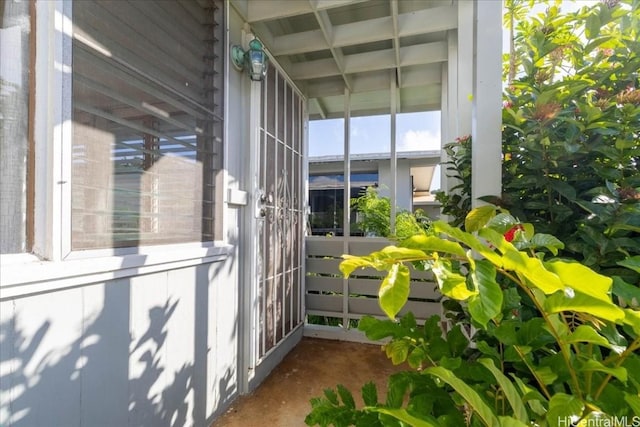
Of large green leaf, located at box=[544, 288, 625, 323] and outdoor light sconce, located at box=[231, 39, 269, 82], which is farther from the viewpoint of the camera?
outdoor light sconce, located at box=[231, 39, 269, 82]

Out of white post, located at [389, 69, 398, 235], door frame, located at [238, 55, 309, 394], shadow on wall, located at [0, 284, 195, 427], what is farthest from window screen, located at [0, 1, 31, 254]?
white post, located at [389, 69, 398, 235]

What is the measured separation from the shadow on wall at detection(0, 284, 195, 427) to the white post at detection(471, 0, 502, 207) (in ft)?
5.08

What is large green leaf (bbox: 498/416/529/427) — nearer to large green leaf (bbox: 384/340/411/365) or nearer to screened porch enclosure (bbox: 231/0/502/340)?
large green leaf (bbox: 384/340/411/365)

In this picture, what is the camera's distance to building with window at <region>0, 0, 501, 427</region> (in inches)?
37.1

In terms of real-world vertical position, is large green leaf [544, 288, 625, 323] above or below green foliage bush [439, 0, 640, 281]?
below

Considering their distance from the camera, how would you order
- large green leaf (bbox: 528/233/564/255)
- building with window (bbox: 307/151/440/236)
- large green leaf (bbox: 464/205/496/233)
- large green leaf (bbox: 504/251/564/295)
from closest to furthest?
large green leaf (bbox: 504/251/564/295) → large green leaf (bbox: 528/233/564/255) → large green leaf (bbox: 464/205/496/233) → building with window (bbox: 307/151/440/236)

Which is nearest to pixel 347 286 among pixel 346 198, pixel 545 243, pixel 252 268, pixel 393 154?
pixel 346 198

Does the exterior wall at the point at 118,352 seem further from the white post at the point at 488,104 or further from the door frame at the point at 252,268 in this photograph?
the white post at the point at 488,104

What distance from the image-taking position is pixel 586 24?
1145 mm

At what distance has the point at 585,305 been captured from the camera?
47 centimetres

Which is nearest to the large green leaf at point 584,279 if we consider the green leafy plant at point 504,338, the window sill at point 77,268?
the green leafy plant at point 504,338

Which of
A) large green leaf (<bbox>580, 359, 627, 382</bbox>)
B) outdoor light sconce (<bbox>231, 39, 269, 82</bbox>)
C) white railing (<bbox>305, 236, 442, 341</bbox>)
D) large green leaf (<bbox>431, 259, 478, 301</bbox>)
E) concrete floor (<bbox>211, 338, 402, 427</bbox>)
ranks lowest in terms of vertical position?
concrete floor (<bbox>211, 338, 402, 427</bbox>)

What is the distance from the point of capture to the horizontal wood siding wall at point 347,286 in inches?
118

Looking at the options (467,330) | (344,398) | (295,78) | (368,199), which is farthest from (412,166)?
(344,398)
